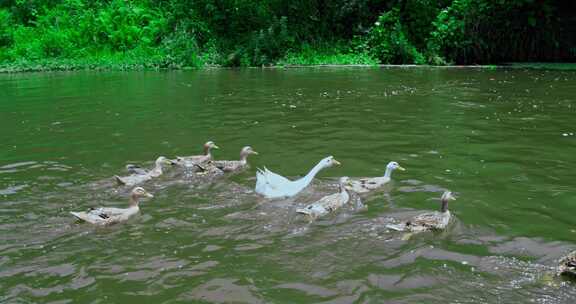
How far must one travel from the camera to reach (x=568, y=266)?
5754 millimetres

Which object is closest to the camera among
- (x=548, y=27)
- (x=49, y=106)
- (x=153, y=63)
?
(x=49, y=106)

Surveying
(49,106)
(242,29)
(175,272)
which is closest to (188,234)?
(175,272)

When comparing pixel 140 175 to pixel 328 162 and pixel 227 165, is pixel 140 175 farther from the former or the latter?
pixel 328 162

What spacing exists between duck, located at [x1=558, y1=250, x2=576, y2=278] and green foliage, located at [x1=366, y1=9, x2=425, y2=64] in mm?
22695

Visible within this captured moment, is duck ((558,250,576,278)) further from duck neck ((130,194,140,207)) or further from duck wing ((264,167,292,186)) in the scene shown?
duck neck ((130,194,140,207))

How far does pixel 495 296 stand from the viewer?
5.45 m

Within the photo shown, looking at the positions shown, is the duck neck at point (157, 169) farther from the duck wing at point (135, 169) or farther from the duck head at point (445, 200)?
the duck head at point (445, 200)

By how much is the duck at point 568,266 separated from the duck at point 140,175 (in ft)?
20.3

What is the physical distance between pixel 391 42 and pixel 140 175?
840 inches

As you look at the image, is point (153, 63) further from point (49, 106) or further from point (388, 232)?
point (388, 232)

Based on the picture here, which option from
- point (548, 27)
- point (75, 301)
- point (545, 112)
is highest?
point (548, 27)

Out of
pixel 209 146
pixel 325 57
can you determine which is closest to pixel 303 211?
pixel 209 146

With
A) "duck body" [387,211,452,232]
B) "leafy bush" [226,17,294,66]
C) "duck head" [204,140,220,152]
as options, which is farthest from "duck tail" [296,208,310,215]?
"leafy bush" [226,17,294,66]

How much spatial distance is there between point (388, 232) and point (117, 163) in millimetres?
5778
